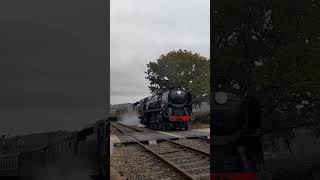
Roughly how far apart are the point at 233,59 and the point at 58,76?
1.13 meters

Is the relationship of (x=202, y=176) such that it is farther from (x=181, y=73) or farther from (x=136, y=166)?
(x=181, y=73)

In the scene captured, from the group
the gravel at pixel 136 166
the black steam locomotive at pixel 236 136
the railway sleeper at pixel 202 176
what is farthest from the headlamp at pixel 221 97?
the gravel at pixel 136 166

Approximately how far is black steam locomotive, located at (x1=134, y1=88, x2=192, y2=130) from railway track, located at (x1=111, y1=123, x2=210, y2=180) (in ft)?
0.65

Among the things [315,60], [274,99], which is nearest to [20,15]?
[274,99]

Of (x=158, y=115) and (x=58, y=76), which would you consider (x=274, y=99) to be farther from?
(x=158, y=115)

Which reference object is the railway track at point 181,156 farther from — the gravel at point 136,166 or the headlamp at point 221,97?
the headlamp at point 221,97

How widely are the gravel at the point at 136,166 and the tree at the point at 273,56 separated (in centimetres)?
94

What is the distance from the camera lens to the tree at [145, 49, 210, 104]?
9.04ft

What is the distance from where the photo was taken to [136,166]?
344cm

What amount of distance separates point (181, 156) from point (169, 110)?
727 mm

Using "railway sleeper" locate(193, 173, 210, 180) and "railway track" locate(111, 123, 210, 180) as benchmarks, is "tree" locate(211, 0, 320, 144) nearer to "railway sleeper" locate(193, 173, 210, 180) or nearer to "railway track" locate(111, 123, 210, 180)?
"railway sleeper" locate(193, 173, 210, 180)

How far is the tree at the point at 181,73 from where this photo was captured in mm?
2756

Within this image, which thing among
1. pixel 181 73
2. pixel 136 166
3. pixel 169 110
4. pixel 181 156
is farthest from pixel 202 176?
pixel 169 110

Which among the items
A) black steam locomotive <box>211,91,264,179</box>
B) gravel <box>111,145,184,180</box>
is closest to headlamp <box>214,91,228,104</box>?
black steam locomotive <box>211,91,264,179</box>
